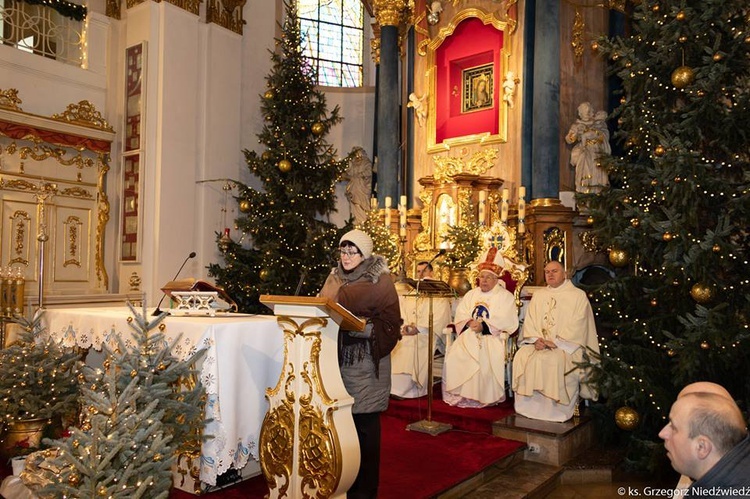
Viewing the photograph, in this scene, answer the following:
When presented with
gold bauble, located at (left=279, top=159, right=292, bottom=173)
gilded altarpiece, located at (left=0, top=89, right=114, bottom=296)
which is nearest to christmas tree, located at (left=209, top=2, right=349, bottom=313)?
gold bauble, located at (left=279, top=159, right=292, bottom=173)

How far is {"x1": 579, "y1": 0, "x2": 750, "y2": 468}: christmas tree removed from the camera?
4.61 meters

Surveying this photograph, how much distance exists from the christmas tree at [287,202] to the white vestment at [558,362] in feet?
13.2

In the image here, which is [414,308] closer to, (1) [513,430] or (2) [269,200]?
(1) [513,430]

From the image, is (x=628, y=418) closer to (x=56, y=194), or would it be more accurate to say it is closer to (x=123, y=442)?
(x=123, y=442)

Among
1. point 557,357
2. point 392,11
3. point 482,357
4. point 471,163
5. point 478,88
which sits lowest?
point 482,357

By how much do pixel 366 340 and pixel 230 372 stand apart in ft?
2.85

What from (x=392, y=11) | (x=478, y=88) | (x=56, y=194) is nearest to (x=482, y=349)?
(x=478, y=88)

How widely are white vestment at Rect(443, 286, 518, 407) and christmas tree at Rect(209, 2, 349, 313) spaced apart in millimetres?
3256

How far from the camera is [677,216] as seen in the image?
4766 millimetres

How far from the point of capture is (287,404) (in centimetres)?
354

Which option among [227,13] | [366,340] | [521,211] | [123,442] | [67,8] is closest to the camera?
[123,442]

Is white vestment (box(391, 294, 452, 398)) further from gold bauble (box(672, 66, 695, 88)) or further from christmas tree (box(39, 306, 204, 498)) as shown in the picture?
christmas tree (box(39, 306, 204, 498))

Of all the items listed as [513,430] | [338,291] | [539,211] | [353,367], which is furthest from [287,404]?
[539,211]

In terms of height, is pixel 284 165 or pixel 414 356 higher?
pixel 284 165
